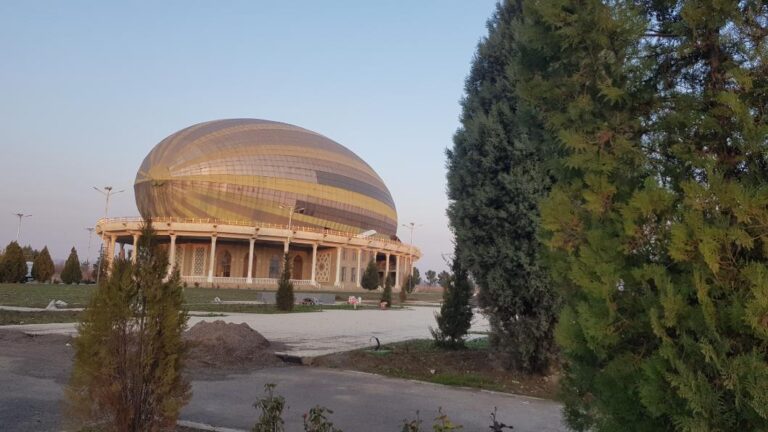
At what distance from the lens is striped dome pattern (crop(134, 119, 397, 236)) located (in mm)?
68062

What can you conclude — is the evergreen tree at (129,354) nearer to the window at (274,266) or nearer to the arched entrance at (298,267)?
the window at (274,266)

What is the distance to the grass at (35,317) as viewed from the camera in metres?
16.1

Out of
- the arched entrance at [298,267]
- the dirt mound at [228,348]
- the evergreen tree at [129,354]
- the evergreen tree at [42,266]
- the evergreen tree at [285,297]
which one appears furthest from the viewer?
the arched entrance at [298,267]

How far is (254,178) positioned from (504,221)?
6421 centimetres

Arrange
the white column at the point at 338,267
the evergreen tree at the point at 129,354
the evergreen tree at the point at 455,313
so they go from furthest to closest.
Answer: the white column at the point at 338,267 < the evergreen tree at the point at 455,313 < the evergreen tree at the point at 129,354

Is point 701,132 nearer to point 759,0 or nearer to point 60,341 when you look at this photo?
point 759,0

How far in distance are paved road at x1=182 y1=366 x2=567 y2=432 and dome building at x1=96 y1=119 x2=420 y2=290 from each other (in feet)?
180

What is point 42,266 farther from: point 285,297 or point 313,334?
point 313,334

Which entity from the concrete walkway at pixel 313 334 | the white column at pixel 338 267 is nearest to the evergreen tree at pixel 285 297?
the concrete walkway at pixel 313 334

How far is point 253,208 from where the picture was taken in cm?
6981

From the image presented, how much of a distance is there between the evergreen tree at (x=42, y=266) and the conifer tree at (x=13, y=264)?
4.75 meters

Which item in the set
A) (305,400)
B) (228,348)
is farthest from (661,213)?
(228,348)

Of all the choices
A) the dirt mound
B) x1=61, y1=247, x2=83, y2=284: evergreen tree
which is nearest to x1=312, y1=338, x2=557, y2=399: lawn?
the dirt mound

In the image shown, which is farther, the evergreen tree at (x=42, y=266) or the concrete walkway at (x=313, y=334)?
the evergreen tree at (x=42, y=266)
